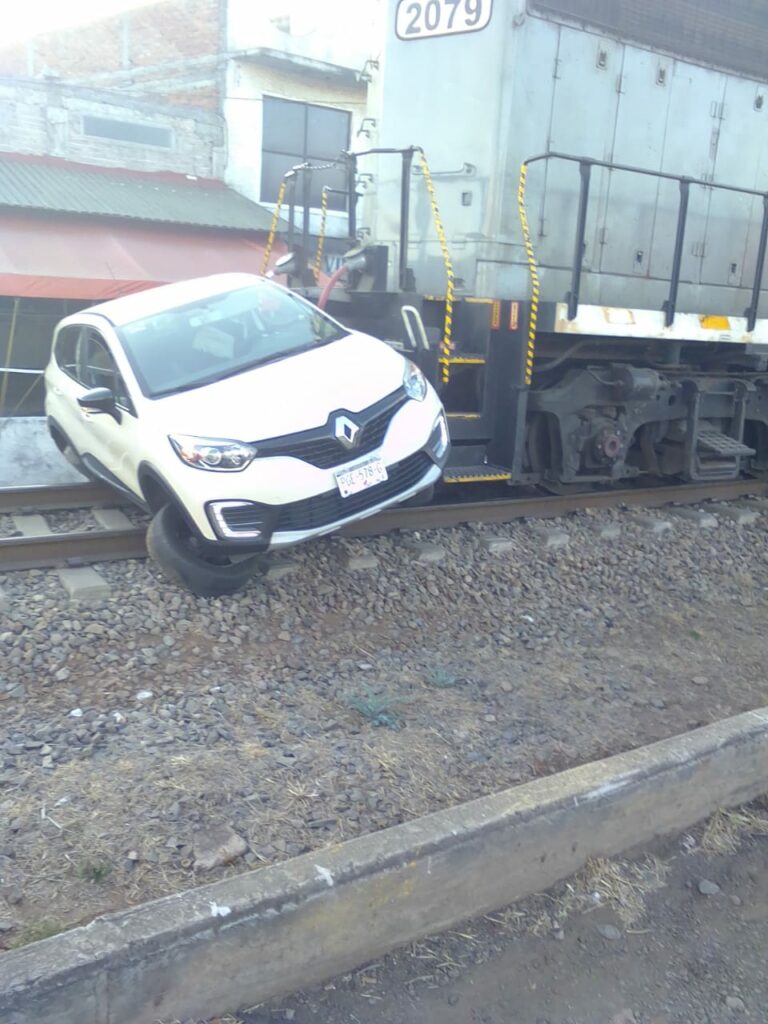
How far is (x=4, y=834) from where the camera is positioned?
10.4ft

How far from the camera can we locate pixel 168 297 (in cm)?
634

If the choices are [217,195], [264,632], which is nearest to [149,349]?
[264,632]

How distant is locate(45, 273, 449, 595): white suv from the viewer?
4953 mm

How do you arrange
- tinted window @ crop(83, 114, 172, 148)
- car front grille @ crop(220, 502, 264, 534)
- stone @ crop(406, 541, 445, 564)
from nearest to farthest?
Result: car front grille @ crop(220, 502, 264, 534), stone @ crop(406, 541, 445, 564), tinted window @ crop(83, 114, 172, 148)

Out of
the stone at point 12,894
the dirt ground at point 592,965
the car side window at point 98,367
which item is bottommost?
the dirt ground at point 592,965

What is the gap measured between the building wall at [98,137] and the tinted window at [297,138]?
0.91 meters

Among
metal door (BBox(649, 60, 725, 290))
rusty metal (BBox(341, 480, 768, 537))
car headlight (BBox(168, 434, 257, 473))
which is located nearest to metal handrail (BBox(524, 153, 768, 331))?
metal door (BBox(649, 60, 725, 290))

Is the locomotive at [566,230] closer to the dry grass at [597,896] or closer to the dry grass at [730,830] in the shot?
the dry grass at [730,830]

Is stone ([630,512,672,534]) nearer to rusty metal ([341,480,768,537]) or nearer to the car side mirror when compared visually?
rusty metal ([341,480,768,537])

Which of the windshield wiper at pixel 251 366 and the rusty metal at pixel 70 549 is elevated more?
the windshield wiper at pixel 251 366

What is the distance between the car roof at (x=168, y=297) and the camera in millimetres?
6168

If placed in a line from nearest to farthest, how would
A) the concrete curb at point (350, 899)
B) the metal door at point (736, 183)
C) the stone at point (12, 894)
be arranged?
the concrete curb at point (350, 899) → the stone at point (12, 894) → the metal door at point (736, 183)

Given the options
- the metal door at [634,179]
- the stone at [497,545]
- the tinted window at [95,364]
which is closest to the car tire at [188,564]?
the tinted window at [95,364]

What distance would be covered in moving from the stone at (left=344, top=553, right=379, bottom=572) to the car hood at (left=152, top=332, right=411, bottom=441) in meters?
1.05
